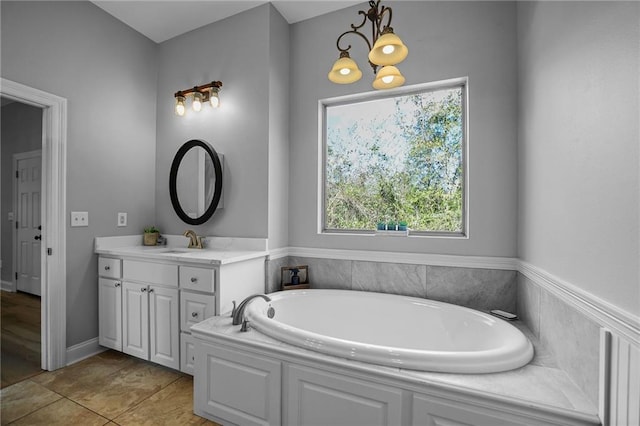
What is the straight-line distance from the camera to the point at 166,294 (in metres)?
2.13

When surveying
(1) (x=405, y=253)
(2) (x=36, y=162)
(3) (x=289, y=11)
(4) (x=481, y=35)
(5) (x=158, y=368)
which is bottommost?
(5) (x=158, y=368)

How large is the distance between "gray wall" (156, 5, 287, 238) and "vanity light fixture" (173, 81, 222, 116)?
0.07m

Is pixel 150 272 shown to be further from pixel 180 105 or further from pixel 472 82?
pixel 472 82

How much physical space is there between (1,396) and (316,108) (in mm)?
2982

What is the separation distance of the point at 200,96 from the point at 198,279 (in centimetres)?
165

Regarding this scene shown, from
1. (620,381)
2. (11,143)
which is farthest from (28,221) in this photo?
(620,381)

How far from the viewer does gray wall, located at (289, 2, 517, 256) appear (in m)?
2.00

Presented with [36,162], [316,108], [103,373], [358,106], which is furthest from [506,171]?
[36,162]

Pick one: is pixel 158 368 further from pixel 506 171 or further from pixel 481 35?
pixel 481 35

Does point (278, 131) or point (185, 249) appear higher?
point (278, 131)

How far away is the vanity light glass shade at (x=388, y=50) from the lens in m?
1.50

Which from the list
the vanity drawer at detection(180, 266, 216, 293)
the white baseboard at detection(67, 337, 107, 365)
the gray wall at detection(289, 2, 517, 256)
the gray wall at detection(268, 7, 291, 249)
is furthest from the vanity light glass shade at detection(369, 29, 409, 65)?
the white baseboard at detection(67, 337, 107, 365)

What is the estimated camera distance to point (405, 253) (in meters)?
2.26

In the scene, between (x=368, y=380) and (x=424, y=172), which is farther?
(x=424, y=172)
